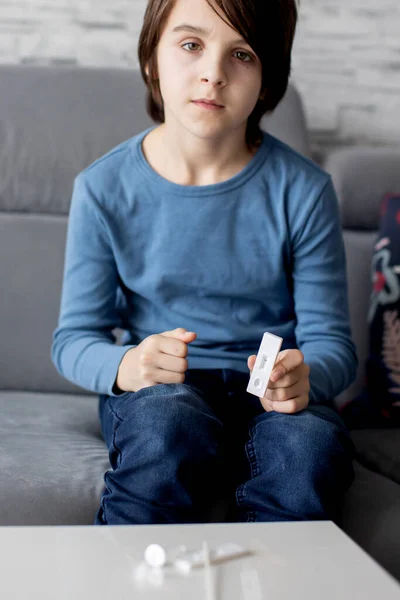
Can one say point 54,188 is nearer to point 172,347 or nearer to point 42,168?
point 42,168

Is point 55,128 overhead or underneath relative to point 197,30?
underneath

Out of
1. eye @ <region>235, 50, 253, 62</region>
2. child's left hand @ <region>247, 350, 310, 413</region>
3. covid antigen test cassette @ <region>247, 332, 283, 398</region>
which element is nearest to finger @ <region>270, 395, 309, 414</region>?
child's left hand @ <region>247, 350, 310, 413</region>

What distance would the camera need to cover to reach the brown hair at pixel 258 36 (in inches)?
43.8

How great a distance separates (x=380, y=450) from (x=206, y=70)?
67 cm

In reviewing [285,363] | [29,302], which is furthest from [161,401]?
[29,302]

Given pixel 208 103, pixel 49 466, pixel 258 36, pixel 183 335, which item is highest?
pixel 258 36

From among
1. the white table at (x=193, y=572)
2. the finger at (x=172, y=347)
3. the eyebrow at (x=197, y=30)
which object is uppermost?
the eyebrow at (x=197, y=30)

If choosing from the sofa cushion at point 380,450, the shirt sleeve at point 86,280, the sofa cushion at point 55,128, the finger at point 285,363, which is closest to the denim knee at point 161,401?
the finger at point 285,363

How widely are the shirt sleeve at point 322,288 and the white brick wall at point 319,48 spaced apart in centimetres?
76

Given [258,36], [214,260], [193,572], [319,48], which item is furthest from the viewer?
[319,48]

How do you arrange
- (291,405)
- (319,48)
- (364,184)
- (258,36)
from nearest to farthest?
(291,405)
(258,36)
(364,184)
(319,48)

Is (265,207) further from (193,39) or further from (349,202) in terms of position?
(349,202)

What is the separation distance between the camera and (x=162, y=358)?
1.02 m

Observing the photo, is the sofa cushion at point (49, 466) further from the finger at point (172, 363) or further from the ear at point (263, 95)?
the ear at point (263, 95)
